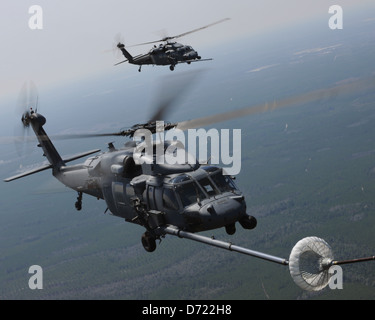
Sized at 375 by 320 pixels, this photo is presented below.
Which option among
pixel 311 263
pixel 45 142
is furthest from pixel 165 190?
pixel 45 142

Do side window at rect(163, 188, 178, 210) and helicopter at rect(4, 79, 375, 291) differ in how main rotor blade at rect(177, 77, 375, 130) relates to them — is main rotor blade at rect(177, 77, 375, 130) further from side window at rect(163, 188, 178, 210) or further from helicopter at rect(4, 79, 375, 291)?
side window at rect(163, 188, 178, 210)

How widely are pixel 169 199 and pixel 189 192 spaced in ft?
3.53

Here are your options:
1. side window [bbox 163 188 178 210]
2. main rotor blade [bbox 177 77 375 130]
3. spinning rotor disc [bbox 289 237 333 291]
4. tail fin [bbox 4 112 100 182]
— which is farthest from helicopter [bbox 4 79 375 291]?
tail fin [bbox 4 112 100 182]

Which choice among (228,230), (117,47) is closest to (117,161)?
(228,230)

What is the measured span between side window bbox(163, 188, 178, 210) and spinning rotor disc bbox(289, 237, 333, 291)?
27.8 feet

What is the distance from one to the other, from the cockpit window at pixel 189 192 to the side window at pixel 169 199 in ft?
1.17

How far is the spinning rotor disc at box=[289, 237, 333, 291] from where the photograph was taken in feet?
55.5

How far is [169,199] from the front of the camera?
24.7 metres

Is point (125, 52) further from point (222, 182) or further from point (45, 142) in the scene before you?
point (222, 182)

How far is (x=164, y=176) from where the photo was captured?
2552cm
